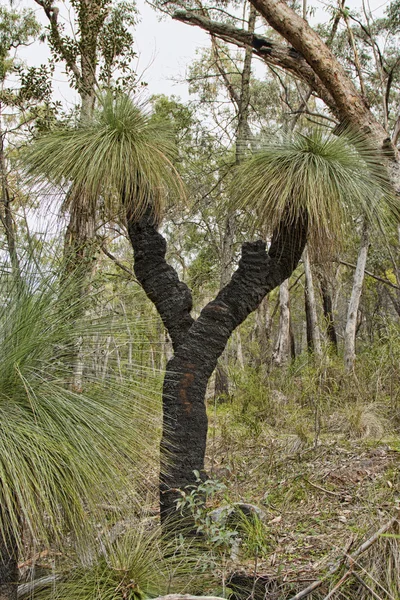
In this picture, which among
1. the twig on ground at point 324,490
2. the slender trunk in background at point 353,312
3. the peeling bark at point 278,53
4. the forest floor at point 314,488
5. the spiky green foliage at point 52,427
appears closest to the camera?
the spiky green foliage at point 52,427

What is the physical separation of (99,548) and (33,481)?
0.65 meters

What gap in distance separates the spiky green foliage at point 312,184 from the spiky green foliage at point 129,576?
1837 mm

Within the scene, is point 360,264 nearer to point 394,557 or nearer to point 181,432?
point 181,432

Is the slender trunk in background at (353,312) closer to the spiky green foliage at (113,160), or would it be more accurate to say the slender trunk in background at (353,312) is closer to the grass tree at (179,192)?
the grass tree at (179,192)

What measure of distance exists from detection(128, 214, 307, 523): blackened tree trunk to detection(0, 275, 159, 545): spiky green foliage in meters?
0.72

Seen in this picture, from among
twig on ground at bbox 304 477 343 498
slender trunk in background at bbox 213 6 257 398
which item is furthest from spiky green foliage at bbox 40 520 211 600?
slender trunk in background at bbox 213 6 257 398

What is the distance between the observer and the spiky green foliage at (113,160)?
124 inches

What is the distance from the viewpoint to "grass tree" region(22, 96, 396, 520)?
3.12 meters

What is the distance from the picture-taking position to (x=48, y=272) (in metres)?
2.43

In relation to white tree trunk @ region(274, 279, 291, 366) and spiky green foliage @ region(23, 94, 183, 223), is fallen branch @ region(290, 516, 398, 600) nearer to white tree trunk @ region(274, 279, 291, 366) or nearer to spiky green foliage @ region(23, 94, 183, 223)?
spiky green foliage @ region(23, 94, 183, 223)

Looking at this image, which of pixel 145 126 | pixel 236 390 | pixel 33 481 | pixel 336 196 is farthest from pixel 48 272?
pixel 236 390

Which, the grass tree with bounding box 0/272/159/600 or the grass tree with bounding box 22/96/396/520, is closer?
the grass tree with bounding box 0/272/159/600

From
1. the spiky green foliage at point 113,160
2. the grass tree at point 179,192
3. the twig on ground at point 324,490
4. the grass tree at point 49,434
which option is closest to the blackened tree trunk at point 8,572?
the grass tree at point 49,434

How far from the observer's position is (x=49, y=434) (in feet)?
6.58
